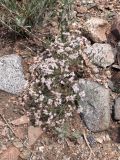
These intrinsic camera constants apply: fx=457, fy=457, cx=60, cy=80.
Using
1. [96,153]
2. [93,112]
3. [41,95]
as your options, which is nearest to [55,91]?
[41,95]

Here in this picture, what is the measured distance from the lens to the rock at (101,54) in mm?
4933

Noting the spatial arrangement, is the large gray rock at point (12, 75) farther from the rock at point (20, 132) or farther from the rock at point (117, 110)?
the rock at point (117, 110)

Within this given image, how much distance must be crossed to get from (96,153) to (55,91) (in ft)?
2.44

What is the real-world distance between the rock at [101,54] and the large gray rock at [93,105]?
1.08ft

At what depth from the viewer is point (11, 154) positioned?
173 inches

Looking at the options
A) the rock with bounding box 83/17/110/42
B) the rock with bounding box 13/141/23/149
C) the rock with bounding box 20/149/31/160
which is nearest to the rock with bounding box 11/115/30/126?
the rock with bounding box 13/141/23/149

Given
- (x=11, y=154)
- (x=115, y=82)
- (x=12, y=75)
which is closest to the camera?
(x=11, y=154)

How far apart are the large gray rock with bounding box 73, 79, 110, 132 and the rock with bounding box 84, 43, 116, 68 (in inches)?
12.9

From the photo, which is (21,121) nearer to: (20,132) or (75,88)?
(20,132)

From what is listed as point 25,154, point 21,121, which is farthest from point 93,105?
point 25,154

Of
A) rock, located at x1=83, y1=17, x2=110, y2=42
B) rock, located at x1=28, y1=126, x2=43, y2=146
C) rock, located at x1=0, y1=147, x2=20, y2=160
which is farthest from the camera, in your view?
rock, located at x1=83, y1=17, x2=110, y2=42

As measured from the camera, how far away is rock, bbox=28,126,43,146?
451cm

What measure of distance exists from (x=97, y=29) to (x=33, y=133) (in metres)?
1.45

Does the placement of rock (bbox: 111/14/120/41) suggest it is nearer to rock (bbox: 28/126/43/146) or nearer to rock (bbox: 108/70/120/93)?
rock (bbox: 108/70/120/93)
